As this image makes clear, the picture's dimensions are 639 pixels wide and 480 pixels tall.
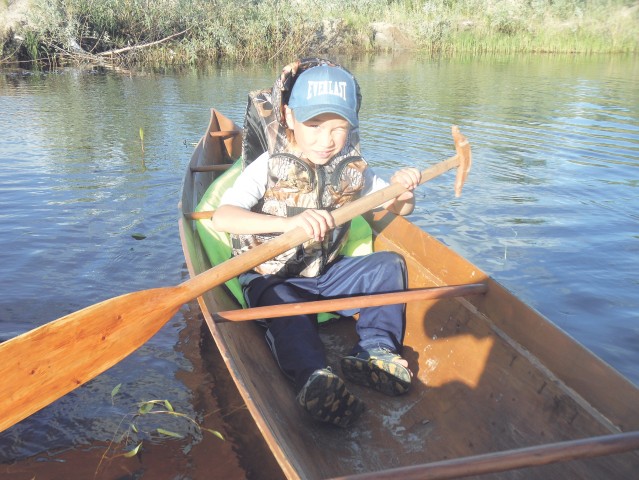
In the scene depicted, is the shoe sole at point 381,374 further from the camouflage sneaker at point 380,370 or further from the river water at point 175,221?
the river water at point 175,221

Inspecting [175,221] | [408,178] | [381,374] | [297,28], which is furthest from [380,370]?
[297,28]

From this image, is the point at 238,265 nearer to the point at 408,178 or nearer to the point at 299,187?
the point at 299,187

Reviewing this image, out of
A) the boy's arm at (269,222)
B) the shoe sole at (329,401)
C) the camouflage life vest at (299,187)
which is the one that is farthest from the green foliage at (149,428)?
the boy's arm at (269,222)

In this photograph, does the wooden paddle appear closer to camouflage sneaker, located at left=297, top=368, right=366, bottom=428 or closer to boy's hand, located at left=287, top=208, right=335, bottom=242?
boy's hand, located at left=287, top=208, right=335, bottom=242

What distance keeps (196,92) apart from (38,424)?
10103 millimetres

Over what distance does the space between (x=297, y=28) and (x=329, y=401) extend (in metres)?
15.8

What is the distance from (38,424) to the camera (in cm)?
294

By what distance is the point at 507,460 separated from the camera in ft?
5.72

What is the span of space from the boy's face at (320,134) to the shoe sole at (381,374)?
0.98 m

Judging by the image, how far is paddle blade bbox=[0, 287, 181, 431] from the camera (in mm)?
2344

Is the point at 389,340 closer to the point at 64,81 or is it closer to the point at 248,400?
the point at 248,400

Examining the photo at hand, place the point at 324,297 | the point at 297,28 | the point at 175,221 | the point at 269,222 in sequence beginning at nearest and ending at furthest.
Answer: the point at 269,222 < the point at 324,297 < the point at 175,221 < the point at 297,28

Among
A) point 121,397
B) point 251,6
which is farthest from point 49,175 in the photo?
point 251,6

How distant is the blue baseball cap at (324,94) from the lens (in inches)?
106
